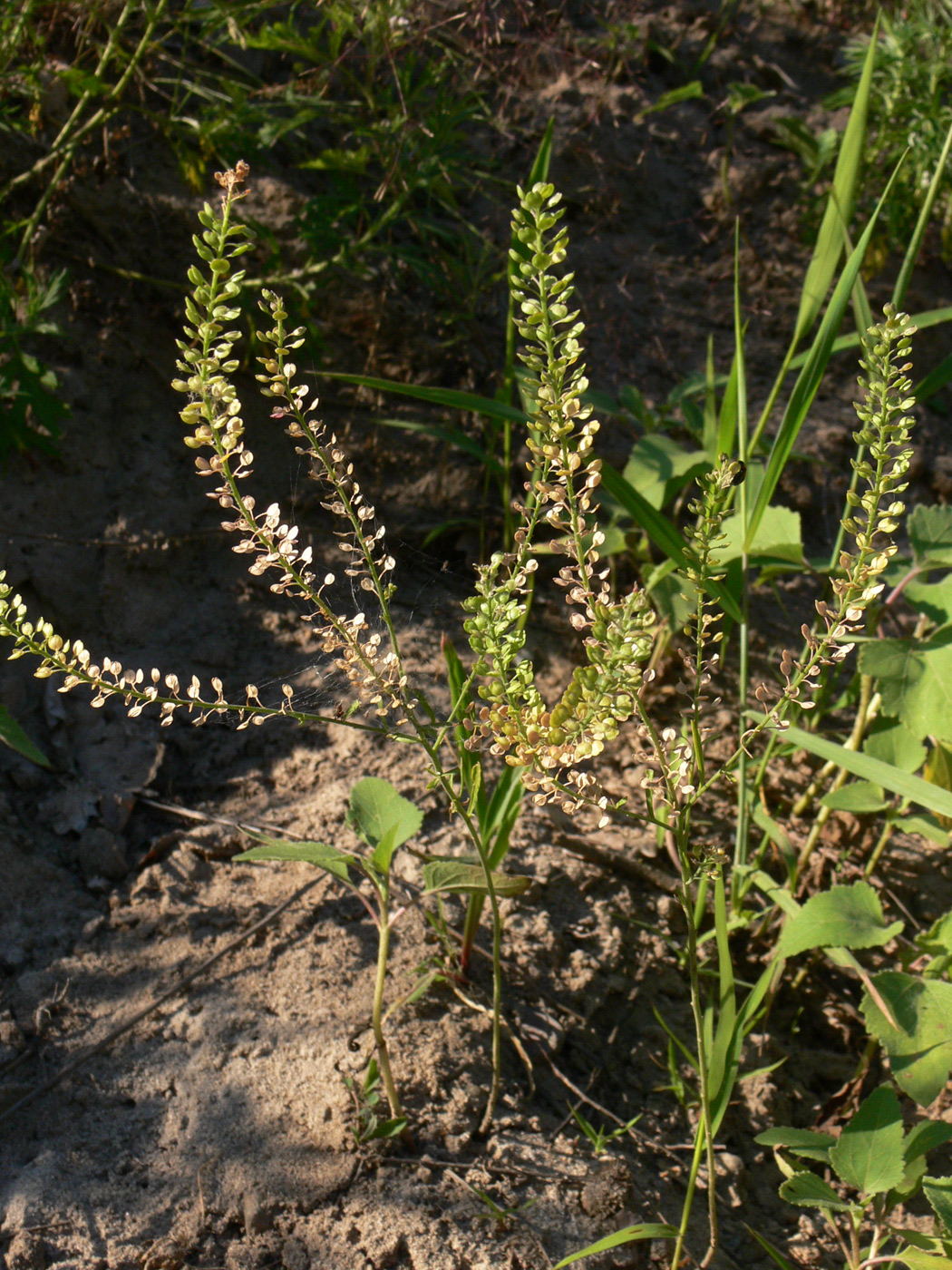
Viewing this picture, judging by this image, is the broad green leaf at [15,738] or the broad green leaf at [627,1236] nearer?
the broad green leaf at [627,1236]

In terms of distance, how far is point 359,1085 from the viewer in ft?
4.85

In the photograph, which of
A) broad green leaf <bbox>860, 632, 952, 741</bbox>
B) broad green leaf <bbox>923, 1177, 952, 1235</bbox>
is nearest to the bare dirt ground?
broad green leaf <bbox>923, 1177, 952, 1235</bbox>

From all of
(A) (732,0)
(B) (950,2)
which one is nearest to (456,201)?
(A) (732,0)

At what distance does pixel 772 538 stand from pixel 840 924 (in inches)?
28.6

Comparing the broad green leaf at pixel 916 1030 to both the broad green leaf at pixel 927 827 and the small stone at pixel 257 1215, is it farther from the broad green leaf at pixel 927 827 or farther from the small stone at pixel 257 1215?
the small stone at pixel 257 1215

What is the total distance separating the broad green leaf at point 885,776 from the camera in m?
1.33

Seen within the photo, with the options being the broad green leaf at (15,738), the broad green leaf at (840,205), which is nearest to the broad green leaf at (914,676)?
the broad green leaf at (840,205)

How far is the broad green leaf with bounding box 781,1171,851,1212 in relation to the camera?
4.08ft

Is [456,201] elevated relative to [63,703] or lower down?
elevated

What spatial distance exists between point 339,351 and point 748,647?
1.36m

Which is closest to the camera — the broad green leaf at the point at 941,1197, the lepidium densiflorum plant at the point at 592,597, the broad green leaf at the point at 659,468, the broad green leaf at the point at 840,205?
the lepidium densiflorum plant at the point at 592,597

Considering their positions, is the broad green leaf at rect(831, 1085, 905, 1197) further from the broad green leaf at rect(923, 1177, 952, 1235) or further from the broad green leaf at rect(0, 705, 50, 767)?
the broad green leaf at rect(0, 705, 50, 767)

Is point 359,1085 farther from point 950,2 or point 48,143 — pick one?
point 950,2

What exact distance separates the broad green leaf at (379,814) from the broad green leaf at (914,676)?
2.74ft
